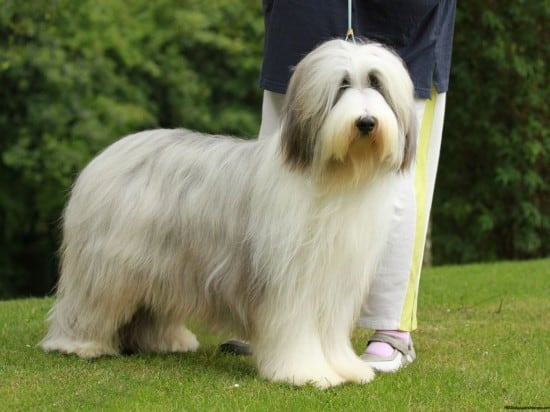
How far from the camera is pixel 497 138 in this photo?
11.7 m

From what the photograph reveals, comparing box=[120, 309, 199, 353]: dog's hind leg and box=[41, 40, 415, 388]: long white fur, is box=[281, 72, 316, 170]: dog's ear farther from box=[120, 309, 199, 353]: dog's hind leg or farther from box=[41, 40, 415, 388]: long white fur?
box=[120, 309, 199, 353]: dog's hind leg

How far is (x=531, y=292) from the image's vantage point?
6.98m

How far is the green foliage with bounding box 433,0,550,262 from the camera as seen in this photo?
1158 centimetres

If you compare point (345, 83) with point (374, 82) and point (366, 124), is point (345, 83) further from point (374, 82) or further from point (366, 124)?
point (366, 124)

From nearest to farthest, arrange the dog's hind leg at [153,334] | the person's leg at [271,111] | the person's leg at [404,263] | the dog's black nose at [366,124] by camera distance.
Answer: the dog's black nose at [366,124], the person's leg at [404,263], the person's leg at [271,111], the dog's hind leg at [153,334]

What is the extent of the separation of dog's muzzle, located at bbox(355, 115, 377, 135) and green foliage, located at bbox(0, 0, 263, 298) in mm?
8083

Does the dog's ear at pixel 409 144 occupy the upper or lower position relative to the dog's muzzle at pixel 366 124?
lower

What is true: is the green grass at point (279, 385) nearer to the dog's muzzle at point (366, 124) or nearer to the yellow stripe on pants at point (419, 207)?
the yellow stripe on pants at point (419, 207)

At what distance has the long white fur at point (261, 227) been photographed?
402cm

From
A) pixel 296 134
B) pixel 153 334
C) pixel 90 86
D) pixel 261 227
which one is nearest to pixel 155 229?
pixel 261 227

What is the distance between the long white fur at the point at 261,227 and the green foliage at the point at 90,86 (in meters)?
7.26

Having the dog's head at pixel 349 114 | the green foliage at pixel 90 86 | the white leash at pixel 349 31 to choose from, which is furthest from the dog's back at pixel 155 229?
the green foliage at pixel 90 86

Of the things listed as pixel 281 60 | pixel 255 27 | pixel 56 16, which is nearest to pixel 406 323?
pixel 281 60

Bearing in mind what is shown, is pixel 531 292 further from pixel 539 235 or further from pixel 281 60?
pixel 539 235
